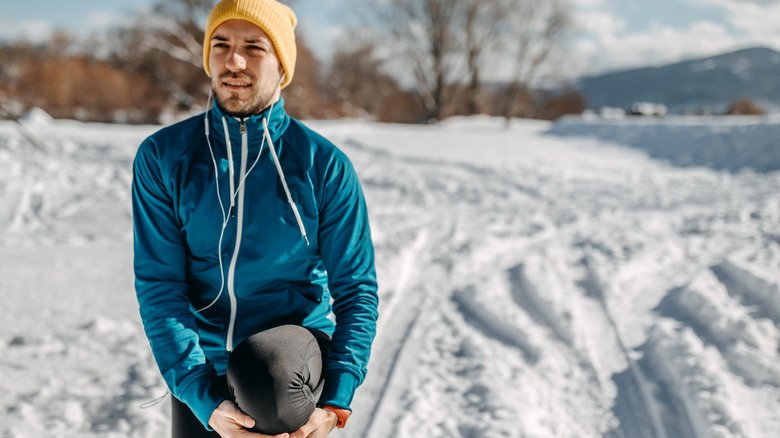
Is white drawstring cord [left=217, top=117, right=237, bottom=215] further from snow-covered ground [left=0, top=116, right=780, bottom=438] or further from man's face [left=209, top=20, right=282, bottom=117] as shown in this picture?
snow-covered ground [left=0, top=116, right=780, bottom=438]

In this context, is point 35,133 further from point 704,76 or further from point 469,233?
point 704,76

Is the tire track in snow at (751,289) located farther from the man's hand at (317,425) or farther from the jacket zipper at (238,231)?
the jacket zipper at (238,231)

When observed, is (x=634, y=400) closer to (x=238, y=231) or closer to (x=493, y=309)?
(x=493, y=309)

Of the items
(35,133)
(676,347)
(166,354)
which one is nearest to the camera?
(166,354)

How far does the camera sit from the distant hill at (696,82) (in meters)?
117

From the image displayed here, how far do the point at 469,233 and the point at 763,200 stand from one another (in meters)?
3.72

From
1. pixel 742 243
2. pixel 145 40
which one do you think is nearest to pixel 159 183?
pixel 742 243

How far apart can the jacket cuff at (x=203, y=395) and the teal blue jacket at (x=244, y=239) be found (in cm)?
4

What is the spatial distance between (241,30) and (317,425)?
99 centimetres

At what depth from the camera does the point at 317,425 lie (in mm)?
1326

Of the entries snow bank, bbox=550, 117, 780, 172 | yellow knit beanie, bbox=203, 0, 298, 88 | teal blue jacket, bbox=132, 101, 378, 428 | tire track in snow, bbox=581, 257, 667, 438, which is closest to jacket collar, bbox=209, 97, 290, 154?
teal blue jacket, bbox=132, 101, 378, 428

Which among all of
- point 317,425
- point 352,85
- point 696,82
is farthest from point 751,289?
point 696,82

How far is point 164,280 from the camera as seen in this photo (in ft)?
4.87

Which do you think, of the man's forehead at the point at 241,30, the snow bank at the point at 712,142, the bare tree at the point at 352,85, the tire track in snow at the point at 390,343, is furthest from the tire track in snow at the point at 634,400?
the bare tree at the point at 352,85
